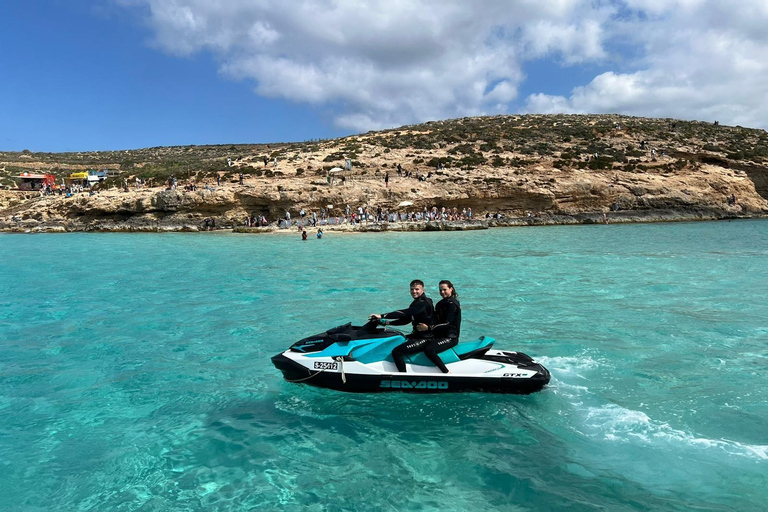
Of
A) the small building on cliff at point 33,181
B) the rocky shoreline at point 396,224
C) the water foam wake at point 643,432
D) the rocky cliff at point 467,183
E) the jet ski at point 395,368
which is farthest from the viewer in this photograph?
the small building on cliff at point 33,181

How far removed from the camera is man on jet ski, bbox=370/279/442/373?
6.72m

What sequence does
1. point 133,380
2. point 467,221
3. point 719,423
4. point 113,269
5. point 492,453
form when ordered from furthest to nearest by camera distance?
point 467,221 → point 113,269 → point 133,380 → point 719,423 → point 492,453

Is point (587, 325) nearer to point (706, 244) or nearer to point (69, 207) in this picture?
point (706, 244)

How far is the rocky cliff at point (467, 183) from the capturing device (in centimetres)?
4266

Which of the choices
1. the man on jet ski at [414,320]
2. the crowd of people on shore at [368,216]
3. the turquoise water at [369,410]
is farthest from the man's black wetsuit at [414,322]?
the crowd of people on shore at [368,216]

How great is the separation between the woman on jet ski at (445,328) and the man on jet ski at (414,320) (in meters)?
0.06

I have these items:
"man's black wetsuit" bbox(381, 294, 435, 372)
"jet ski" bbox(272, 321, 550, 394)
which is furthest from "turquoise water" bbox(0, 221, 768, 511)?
"man's black wetsuit" bbox(381, 294, 435, 372)

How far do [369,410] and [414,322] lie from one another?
131cm

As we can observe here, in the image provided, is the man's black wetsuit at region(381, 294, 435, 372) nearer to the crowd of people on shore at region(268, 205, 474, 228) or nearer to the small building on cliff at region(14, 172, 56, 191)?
the crowd of people on shore at region(268, 205, 474, 228)

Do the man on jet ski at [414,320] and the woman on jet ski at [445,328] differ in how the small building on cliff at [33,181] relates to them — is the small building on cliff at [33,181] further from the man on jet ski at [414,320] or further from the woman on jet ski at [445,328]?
the woman on jet ski at [445,328]

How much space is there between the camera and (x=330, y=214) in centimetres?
4353

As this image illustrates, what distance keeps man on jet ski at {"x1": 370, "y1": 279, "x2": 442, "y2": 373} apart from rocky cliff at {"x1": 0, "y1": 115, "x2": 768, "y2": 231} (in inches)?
1445

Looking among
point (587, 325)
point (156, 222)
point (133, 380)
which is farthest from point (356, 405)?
point (156, 222)

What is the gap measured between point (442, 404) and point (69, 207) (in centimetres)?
4653
